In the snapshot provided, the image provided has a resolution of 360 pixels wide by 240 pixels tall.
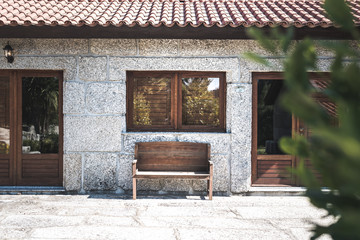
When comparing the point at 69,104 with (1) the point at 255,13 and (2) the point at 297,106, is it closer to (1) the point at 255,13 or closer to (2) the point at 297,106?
(1) the point at 255,13

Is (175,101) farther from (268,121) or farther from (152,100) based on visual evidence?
(268,121)

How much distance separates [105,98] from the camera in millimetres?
5977

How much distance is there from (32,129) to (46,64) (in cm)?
121

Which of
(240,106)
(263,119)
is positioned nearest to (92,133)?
(240,106)

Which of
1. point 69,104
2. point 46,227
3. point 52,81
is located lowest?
point 46,227

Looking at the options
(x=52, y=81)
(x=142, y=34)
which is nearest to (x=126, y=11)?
(x=142, y=34)

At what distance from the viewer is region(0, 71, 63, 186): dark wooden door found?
6078 millimetres

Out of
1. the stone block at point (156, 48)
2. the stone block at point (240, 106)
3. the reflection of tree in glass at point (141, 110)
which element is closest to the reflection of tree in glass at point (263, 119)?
the stone block at point (240, 106)

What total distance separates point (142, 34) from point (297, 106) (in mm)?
5575

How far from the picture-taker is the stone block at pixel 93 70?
19.6 ft

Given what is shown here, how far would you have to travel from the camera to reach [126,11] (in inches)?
255

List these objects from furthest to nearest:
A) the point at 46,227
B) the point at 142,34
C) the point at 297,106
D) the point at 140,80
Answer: the point at 140,80 < the point at 142,34 < the point at 46,227 < the point at 297,106

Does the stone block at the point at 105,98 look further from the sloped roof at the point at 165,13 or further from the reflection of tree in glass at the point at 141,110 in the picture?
the sloped roof at the point at 165,13

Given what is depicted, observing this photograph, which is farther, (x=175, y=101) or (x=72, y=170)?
(x=175, y=101)
